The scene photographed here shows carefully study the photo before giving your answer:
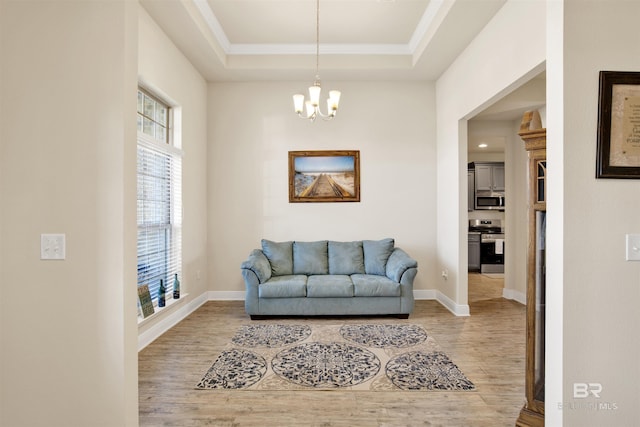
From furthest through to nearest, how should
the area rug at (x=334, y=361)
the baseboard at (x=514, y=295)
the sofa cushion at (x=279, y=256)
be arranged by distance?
the baseboard at (x=514, y=295) → the sofa cushion at (x=279, y=256) → the area rug at (x=334, y=361)

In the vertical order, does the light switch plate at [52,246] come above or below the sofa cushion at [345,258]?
above

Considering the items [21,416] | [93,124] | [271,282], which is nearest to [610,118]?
[93,124]

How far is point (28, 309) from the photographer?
1685 mm

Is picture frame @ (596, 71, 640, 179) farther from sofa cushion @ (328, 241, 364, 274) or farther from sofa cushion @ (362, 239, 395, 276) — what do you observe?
sofa cushion @ (328, 241, 364, 274)

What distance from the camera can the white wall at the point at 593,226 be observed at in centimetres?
157

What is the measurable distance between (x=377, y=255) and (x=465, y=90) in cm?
229

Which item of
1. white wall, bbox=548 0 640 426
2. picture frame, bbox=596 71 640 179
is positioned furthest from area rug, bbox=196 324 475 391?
picture frame, bbox=596 71 640 179

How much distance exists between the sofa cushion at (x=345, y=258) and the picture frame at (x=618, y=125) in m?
3.54

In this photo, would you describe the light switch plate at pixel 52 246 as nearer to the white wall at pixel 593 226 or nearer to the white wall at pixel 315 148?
the white wall at pixel 593 226

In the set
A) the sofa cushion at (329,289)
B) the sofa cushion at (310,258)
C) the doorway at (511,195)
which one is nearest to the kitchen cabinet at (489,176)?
the doorway at (511,195)

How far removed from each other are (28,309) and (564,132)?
99.3 inches

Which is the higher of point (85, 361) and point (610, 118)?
point (610, 118)

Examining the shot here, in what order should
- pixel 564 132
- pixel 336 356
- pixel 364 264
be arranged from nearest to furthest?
pixel 564 132
pixel 336 356
pixel 364 264

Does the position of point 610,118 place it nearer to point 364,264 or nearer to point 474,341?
point 474,341
